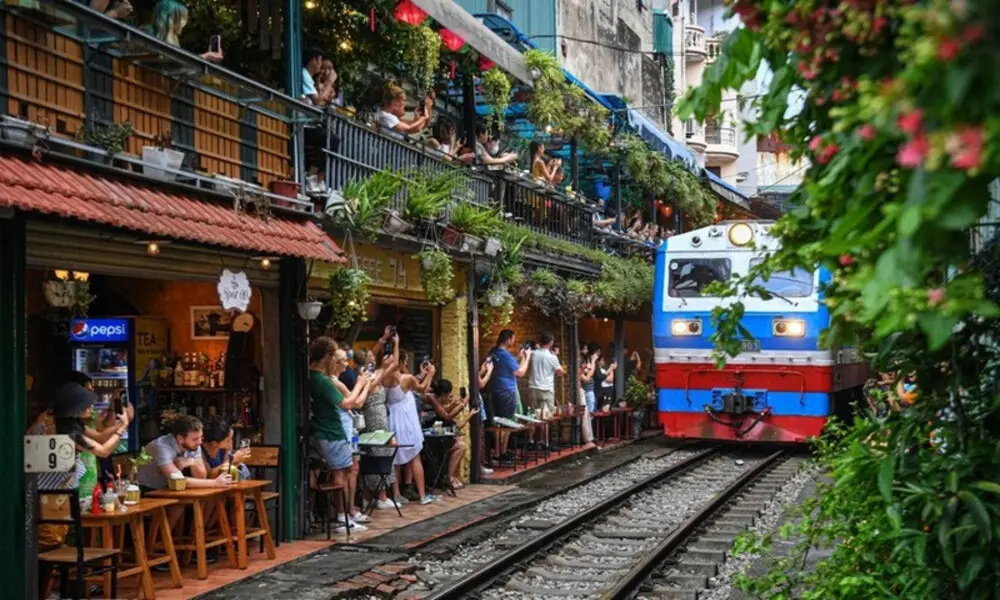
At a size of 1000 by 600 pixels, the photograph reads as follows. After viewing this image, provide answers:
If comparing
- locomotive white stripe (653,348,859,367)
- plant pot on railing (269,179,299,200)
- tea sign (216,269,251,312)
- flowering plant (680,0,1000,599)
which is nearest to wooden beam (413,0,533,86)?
plant pot on railing (269,179,299,200)

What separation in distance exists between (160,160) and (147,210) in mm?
933

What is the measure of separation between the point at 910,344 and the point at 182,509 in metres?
6.80

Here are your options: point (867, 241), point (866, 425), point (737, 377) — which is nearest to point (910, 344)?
point (866, 425)

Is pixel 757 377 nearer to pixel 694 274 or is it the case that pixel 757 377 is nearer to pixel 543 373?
pixel 694 274

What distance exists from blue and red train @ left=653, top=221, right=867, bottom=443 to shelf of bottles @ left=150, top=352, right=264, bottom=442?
796 cm

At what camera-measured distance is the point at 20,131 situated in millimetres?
8000

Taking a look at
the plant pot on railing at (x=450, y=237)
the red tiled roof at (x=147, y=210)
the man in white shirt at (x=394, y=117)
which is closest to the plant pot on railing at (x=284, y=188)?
the red tiled roof at (x=147, y=210)

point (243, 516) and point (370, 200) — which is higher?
A: point (370, 200)

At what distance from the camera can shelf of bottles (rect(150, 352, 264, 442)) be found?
12.8 metres

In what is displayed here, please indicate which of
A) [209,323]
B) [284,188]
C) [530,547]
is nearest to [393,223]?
[284,188]

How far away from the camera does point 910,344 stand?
195 inches

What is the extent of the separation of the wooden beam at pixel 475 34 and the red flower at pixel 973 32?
10895 millimetres

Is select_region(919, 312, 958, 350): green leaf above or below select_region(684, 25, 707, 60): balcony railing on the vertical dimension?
below

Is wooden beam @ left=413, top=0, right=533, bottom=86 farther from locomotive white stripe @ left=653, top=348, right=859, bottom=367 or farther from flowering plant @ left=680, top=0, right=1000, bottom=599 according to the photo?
flowering plant @ left=680, top=0, right=1000, bottom=599
